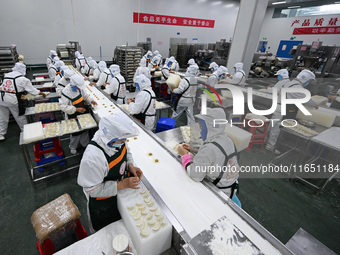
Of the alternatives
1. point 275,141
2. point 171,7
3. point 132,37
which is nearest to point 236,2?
point 171,7

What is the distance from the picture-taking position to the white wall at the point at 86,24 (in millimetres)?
10344

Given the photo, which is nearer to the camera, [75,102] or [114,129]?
[114,129]

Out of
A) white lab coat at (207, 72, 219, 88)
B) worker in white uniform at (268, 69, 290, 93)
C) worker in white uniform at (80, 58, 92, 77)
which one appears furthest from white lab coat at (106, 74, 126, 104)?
worker in white uniform at (268, 69, 290, 93)

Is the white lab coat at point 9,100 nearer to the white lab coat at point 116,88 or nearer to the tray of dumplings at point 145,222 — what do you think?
the white lab coat at point 116,88

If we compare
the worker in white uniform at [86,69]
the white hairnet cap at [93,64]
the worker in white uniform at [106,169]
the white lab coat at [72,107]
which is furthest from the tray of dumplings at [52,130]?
the worker in white uniform at [86,69]

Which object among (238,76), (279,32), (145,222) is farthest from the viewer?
(279,32)

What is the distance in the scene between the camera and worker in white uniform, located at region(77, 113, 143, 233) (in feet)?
4.67

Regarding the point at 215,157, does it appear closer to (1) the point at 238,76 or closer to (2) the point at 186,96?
(2) the point at 186,96

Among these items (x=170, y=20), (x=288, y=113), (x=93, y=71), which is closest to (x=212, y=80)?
(x=288, y=113)

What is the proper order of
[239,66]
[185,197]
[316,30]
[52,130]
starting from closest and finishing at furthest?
1. [185,197]
2. [52,130]
3. [239,66]
4. [316,30]

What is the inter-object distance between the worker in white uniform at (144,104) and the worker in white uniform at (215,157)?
197cm

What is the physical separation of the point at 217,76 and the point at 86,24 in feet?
33.7

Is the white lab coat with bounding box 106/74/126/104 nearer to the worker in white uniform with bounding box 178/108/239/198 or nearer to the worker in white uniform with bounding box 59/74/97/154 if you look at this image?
the worker in white uniform with bounding box 59/74/97/154

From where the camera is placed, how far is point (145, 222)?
1.34 m
